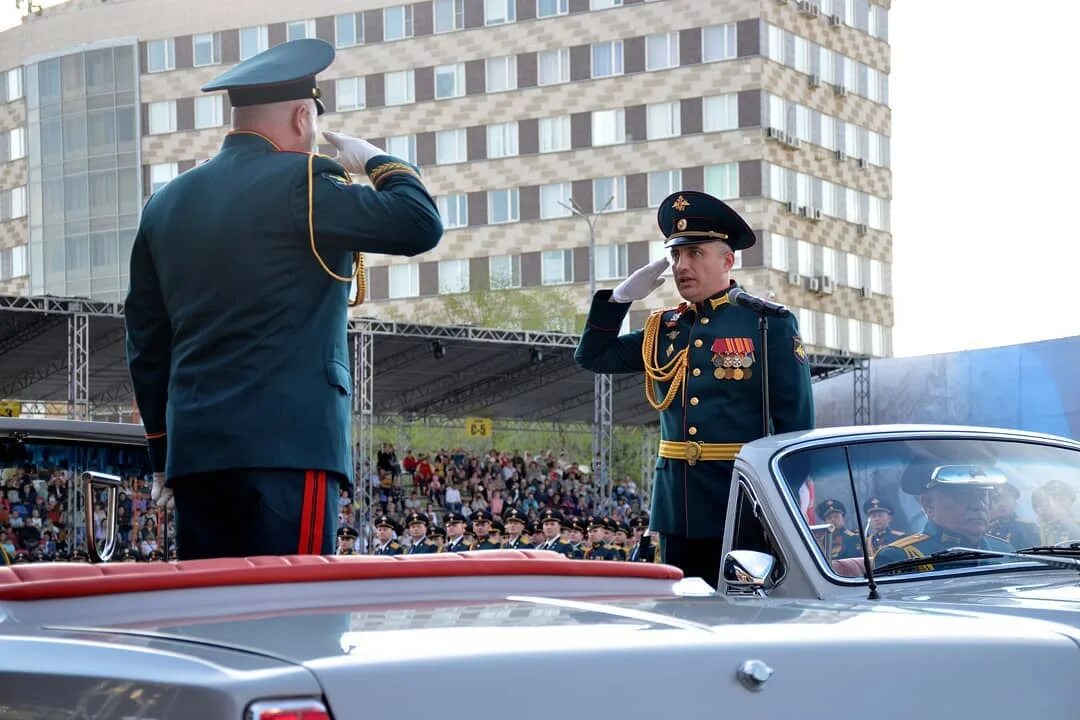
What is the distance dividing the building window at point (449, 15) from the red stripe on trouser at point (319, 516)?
64.7 m

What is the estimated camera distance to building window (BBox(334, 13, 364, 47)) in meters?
68.9

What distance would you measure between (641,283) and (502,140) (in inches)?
2407

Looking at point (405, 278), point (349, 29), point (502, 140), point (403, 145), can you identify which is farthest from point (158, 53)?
point (502, 140)

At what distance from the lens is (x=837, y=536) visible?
15.2ft

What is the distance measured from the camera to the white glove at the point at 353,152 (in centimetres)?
440

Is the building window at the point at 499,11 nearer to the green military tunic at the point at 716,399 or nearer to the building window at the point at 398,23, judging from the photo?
the building window at the point at 398,23

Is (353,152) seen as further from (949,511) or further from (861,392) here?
(861,392)

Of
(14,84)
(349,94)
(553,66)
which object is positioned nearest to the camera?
(553,66)

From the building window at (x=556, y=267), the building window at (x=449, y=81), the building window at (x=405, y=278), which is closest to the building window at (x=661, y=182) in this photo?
the building window at (x=556, y=267)

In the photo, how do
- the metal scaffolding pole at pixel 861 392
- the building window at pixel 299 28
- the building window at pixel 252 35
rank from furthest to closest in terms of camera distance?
the building window at pixel 252 35
the building window at pixel 299 28
the metal scaffolding pole at pixel 861 392

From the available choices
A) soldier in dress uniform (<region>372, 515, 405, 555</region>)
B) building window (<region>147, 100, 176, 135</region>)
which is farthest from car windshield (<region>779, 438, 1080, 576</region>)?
building window (<region>147, 100, 176, 135</region>)

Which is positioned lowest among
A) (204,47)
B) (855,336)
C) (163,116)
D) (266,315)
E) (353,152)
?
(266,315)

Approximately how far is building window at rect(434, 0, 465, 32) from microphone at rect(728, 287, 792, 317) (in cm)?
6262

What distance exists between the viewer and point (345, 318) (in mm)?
4328
